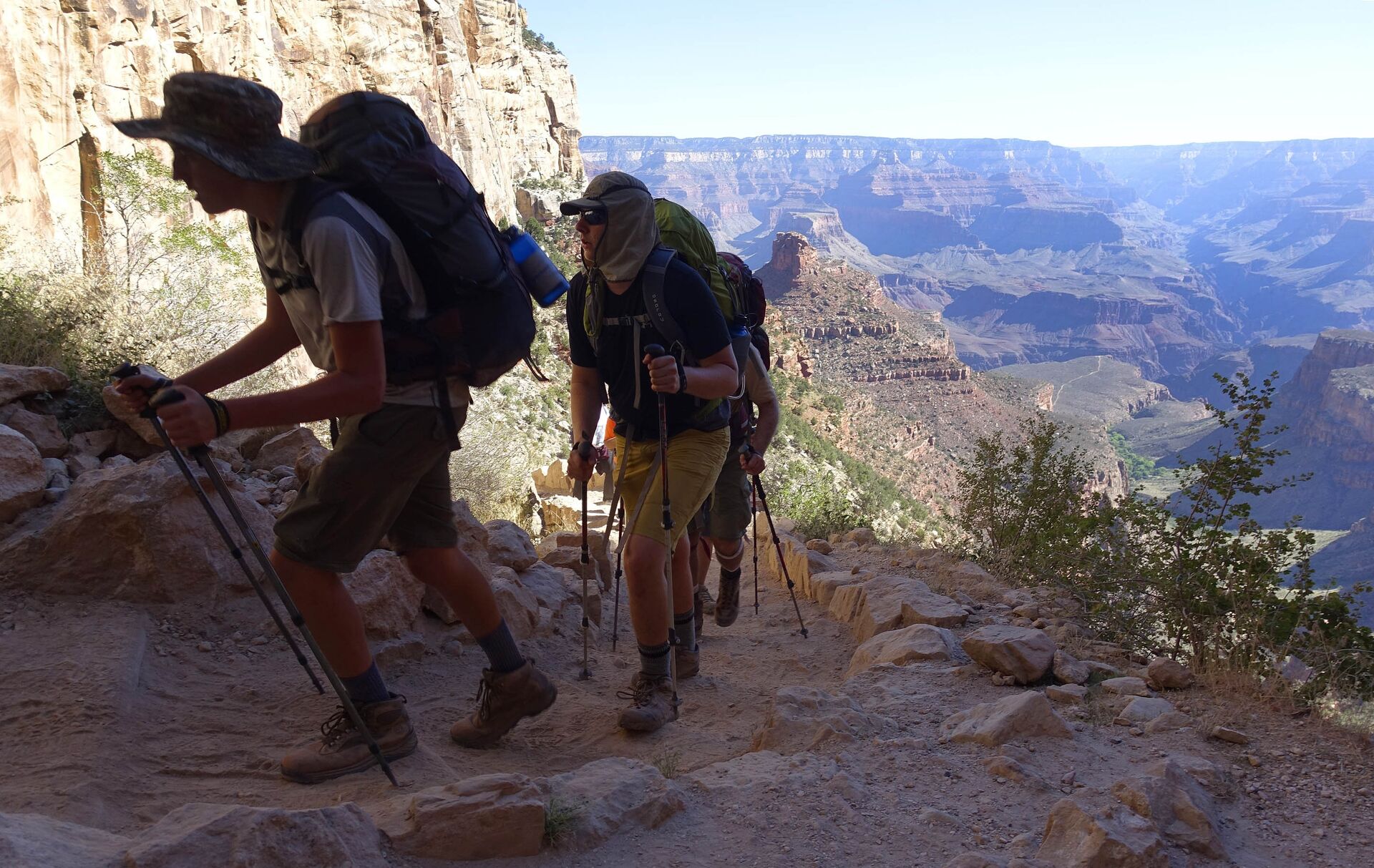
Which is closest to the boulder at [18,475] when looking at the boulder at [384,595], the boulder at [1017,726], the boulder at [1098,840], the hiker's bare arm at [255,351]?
the boulder at [384,595]

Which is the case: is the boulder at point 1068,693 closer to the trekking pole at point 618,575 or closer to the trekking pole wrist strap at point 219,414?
the trekking pole at point 618,575

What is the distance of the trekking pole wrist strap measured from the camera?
233cm

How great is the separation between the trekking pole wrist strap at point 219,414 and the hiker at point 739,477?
8.79ft

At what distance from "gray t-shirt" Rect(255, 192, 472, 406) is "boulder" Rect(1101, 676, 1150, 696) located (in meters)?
2.98

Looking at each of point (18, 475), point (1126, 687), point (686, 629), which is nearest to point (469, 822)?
point (686, 629)

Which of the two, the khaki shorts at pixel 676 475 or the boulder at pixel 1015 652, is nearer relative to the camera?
the khaki shorts at pixel 676 475

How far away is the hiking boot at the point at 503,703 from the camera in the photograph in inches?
128

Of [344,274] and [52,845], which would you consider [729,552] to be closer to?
[344,274]

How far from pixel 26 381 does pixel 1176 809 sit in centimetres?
540

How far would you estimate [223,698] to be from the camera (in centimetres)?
343

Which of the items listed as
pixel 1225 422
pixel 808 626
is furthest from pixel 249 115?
pixel 1225 422

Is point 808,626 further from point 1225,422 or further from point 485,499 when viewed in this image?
point 485,499

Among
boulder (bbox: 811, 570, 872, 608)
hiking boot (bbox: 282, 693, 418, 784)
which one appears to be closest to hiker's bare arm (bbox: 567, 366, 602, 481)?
hiking boot (bbox: 282, 693, 418, 784)

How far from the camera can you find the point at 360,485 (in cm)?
267
